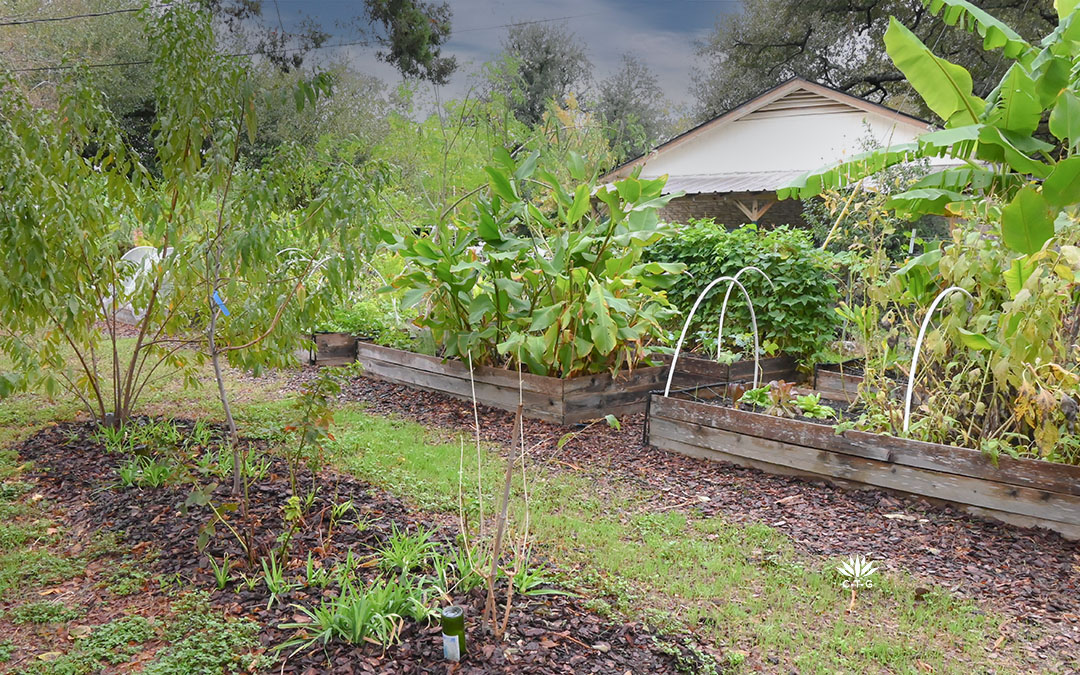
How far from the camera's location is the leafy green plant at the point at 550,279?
4566 millimetres

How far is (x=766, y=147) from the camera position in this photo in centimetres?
1446

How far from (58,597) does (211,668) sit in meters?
0.83

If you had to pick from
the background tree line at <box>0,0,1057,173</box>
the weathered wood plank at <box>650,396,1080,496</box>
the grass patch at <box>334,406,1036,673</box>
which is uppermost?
the background tree line at <box>0,0,1057,173</box>

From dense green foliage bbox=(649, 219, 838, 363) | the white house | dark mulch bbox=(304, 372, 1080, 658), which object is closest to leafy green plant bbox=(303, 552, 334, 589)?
dark mulch bbox=(304, 372, 1080, 658)

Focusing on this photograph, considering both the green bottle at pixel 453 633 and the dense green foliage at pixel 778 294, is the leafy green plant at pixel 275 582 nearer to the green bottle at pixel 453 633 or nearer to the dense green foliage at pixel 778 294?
the green bottle at pixel 453 633

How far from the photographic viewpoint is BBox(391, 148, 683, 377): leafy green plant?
4.57 meters

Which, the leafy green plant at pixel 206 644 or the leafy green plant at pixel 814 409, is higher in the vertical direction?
the leafy green plant at pixel 814 409

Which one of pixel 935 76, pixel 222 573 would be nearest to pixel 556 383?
pixel 222 573

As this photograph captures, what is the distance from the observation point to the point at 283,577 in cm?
246

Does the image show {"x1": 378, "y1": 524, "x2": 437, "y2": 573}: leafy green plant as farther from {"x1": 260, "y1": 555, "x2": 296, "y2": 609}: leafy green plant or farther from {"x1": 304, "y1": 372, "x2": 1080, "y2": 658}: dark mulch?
{"x1": 304, "y1": 372, "x2": 1080, "y2": 658}: dark mulch

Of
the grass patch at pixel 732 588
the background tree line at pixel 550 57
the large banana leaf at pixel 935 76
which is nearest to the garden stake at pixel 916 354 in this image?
the grass patch at pixel 732 588

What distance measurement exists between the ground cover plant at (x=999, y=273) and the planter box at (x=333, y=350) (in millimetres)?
4429

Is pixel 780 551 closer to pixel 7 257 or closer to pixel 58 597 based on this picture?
pixel 58 597

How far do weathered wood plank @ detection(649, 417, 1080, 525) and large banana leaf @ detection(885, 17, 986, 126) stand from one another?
6.30 feet
